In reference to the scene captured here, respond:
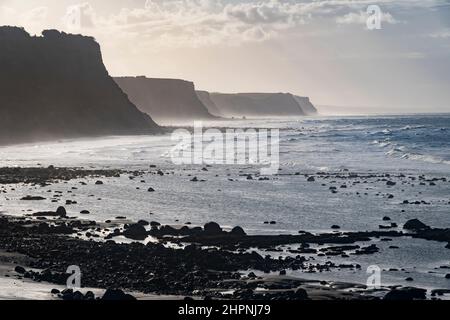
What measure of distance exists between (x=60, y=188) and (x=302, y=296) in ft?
99.2

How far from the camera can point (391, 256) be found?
24.7 m

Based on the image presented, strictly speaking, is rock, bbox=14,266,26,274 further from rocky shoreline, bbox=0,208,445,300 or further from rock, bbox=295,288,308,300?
rock, bbox=295,288,308,300

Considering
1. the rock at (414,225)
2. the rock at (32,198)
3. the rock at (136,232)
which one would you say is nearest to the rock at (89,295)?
the rock at (136,232)

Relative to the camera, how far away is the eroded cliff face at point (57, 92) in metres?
120

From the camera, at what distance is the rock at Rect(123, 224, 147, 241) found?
2750cm

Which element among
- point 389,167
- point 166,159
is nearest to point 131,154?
point 166,159

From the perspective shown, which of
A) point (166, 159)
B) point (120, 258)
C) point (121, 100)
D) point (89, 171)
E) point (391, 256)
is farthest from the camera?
point (121, 100)

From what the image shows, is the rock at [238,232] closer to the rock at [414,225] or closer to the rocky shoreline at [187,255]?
the rocky shoreline at [187,255]

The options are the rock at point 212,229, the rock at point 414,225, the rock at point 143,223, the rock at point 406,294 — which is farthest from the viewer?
the rock at point 143,223

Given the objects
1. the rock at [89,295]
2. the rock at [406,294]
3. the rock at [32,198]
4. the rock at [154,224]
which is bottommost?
the rock at [406,294]

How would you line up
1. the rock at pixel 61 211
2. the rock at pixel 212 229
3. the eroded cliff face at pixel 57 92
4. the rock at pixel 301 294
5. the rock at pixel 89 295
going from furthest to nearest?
the eroded cliff face at pixel 57 92 < the rock at pixel 61 211 < the rock at pixel 212 229 < the rock at pixel 301 294 < the rock at pixel 89 295

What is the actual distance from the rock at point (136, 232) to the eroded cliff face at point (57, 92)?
279 feet
